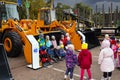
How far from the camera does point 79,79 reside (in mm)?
8031

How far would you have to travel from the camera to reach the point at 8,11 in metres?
13.8

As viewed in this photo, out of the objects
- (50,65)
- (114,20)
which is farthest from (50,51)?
(114,20)

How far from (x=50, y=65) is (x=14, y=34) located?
2497mm

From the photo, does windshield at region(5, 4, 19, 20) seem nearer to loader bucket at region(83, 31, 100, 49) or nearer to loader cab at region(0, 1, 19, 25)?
loader cab at region(0, 1, 19, 25)

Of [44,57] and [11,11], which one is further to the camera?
[11,11]

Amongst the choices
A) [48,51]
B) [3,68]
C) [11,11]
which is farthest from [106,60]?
[11,11]

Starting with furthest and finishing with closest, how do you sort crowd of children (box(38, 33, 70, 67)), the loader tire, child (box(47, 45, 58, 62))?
1. the loader tire
2. child (box(47, 45, 58, 62))
3. crowd of children (box(38, 33, 70, 67))

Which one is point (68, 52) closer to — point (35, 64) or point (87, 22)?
point (35, 64)

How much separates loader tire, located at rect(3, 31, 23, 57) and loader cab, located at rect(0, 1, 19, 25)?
1840 mm

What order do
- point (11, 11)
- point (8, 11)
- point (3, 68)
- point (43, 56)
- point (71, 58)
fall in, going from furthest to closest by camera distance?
point (11, 11) → point (8, 11) → point (43, 56) → point (71, 58) → point (3, 68)

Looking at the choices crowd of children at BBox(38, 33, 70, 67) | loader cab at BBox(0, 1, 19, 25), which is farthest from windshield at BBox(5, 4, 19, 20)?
crowd of children at BBox(38, 33, 70, 67)

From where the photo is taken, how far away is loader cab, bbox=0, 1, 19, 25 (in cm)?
1316

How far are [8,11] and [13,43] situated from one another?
3349mm

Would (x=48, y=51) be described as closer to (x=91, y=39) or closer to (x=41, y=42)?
(x=41, y=42)
